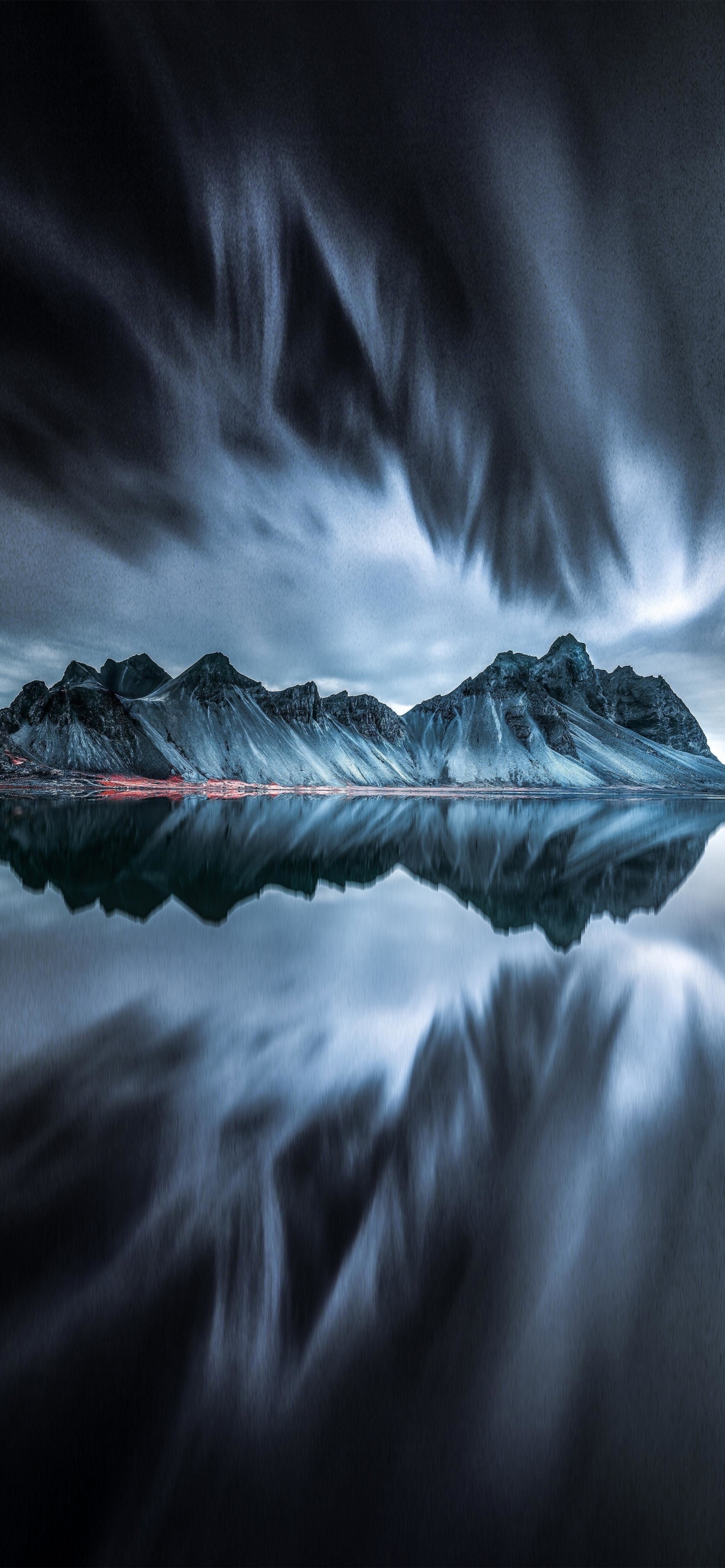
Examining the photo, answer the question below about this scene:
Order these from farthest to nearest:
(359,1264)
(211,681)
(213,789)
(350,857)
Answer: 1. (211,681)
2. (213,789)
3. (350,857)
4. (359,1264)

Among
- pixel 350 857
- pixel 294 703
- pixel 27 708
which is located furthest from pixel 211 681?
pixel 350 857

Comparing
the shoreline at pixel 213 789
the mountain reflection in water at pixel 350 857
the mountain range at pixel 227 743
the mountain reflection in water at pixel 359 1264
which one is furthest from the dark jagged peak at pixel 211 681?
the mountain reflection in water at pixel 359 1264

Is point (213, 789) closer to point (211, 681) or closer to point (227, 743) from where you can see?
point (227, 743)

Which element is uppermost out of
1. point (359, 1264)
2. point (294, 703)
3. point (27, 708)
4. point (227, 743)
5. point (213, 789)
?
point (294, 703)

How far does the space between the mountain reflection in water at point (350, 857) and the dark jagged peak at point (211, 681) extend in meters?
120

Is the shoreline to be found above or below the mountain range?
below

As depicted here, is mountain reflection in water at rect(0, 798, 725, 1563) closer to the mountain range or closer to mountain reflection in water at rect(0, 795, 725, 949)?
mountain reflection in water at rect(0, 795, 725, 949)

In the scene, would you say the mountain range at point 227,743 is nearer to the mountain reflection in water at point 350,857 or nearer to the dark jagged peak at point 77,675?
the dark jagged peak at point 77,675

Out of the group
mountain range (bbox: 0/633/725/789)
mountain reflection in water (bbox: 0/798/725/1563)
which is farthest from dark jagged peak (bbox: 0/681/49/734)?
mountain reflection in water (bbox: 0/798/725/1563)

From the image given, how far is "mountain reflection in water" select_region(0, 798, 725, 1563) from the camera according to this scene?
2.46 m

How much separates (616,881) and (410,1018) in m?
13.6

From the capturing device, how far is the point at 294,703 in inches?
7229

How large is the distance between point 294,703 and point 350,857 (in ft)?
544

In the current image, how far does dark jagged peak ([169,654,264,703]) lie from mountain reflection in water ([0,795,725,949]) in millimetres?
120109
